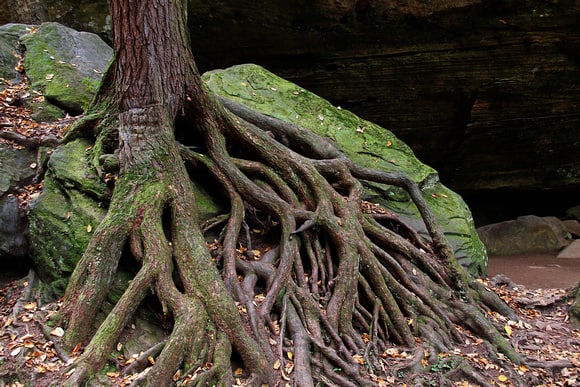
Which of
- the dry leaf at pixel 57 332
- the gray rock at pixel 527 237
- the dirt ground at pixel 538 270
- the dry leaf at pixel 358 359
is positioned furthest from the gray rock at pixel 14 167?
the gray rock at pixel 527 237

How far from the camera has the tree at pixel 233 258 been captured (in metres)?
3.86

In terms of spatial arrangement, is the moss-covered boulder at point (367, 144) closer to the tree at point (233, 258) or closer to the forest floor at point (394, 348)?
the forest floor at point (394, 348)

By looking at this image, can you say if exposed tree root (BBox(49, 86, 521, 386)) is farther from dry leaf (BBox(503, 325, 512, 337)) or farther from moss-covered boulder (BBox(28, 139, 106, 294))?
moss-covered boulder (BBox(28, 139, 106, 294))

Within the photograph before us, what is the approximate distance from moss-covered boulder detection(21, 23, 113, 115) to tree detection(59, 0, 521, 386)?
143 cm

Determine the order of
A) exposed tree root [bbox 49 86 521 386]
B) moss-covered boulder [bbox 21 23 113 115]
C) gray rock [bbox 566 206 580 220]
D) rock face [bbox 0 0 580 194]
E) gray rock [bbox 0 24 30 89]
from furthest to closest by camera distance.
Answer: gray rock [bbox 566 206 580 220] < rock face [bbox 0 0 580 194] < gray rock [bbox 0 24 30 89] < moss-covered boulder [bbox 21 23 113 115] < exposed tree root [bbox 49 86 521 386]

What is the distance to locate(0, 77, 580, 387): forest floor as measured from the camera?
3621 millimetres

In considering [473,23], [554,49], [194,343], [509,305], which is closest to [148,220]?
[194,343]

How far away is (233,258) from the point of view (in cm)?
453

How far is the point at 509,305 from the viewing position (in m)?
6.26

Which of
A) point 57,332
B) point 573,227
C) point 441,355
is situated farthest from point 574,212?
point 57,332

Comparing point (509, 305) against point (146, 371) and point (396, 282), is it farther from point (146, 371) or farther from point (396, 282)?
point (146, 371)

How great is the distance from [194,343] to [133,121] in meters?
2.21

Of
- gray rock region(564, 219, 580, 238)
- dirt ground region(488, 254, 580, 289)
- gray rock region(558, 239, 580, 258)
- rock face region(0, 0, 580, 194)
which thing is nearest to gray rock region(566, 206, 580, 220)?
gray rock region(564, 219, 580, 238)

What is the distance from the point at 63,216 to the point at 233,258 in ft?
5.60
